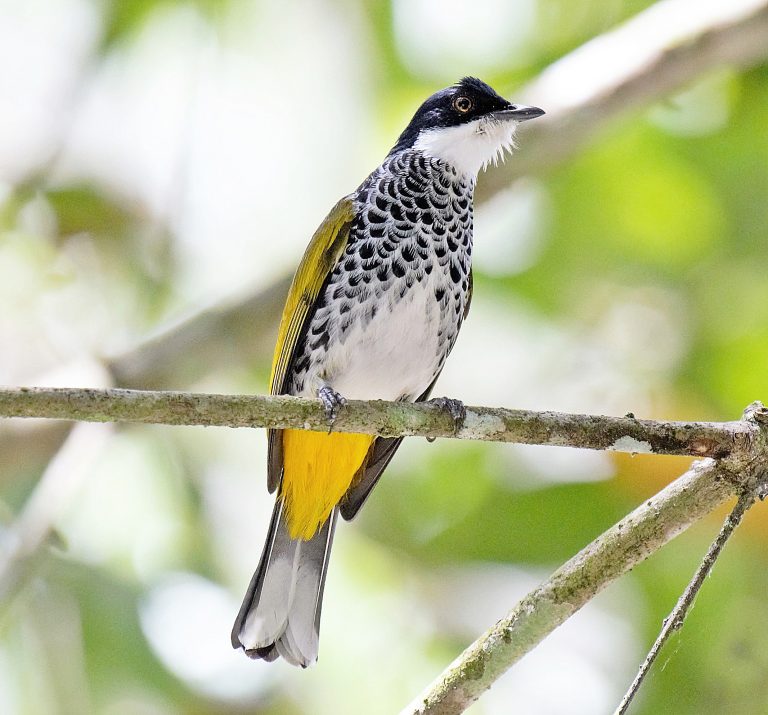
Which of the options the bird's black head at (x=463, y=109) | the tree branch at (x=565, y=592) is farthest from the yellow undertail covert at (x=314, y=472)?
the tree branch at (x=565, y=592)

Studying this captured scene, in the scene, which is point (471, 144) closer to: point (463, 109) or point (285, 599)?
point (463, 109)

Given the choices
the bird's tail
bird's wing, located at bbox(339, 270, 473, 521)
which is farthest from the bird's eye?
the bird's tail

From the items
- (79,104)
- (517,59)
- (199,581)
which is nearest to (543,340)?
(517,59)

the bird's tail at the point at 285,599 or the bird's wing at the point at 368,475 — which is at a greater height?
the bird's wing at the point at 368,475

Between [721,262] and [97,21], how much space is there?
3.57 metres

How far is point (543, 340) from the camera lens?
647 cm

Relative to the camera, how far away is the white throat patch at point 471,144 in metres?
4.48

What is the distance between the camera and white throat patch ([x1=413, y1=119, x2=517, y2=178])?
4477 millimetres

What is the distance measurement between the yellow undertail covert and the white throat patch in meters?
1.14

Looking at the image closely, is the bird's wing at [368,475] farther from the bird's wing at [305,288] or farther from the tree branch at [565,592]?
the tree branch at [565,592]

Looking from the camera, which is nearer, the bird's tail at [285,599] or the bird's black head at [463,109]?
the bird's tail at [285,599]

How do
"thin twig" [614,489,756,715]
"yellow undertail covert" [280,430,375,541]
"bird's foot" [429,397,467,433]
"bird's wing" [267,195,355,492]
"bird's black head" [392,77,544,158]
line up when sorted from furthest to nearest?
"bird's black head" [392,77,544,158], "yellow undertail covert" [280,430,375,541], "bird's wing" [267,195,355,492], "bird's foot" [429,397,467,433], "thin twig" [614,489,756,715]

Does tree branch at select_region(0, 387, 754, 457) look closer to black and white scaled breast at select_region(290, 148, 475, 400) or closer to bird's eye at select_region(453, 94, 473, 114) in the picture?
black and white scaled breast at select_region(290, 148, 475, 400)

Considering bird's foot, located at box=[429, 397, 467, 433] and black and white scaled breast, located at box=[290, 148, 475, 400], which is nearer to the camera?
bird's foot, located at box=[429, 397, 467, 433]
